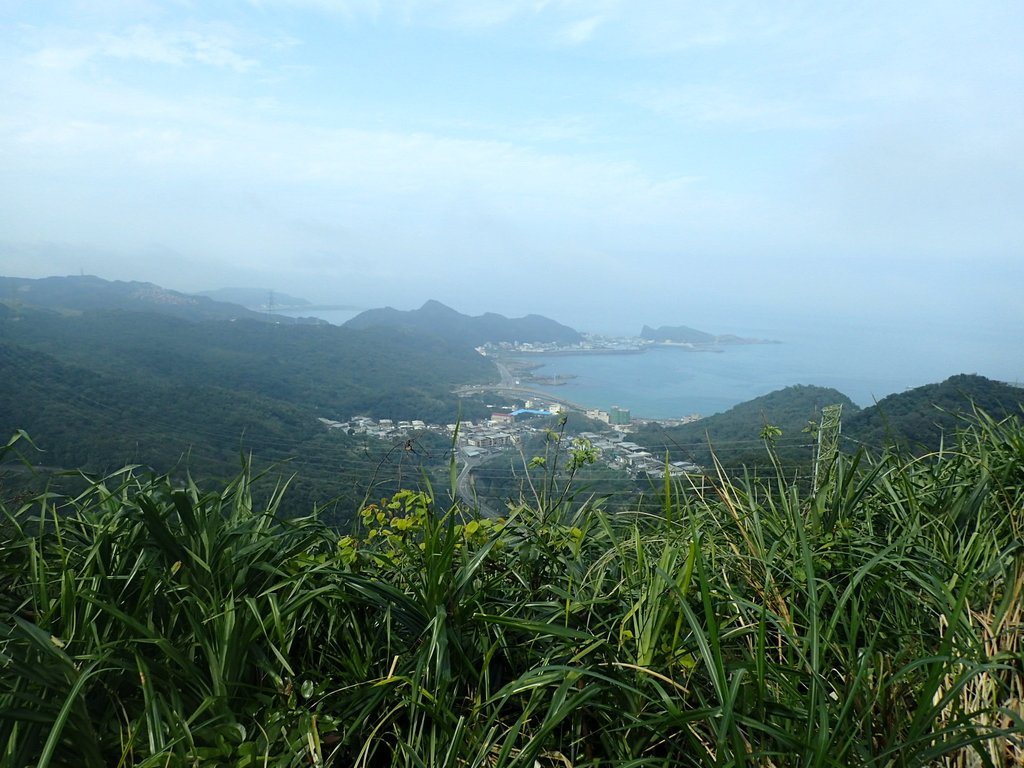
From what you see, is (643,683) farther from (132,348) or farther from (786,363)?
(786,363)

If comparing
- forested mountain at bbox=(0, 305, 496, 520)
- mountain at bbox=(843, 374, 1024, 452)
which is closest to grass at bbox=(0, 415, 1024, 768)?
forested mountain at bbox=(0, 305, 496, 520)

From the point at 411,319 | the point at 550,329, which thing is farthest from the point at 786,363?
the point at 411,319

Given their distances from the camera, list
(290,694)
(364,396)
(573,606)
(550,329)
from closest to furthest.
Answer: (290,694), (573,606), (364,396), (550,329)

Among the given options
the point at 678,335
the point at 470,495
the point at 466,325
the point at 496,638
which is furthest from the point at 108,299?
the point at 496,638

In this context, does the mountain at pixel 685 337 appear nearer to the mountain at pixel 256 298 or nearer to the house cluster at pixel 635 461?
the mountain at pixel 256 298

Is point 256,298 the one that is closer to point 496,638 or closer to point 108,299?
point 108,299

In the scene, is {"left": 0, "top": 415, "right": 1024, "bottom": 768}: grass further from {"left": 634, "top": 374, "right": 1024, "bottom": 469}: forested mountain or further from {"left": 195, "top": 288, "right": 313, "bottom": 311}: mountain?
{"left": 195, "top": 288, "right": 313, "bottom": 311}: mountain

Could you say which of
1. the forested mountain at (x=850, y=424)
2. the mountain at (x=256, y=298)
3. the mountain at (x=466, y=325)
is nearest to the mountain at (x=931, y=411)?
the forested mountain at (x=850, y=424)
